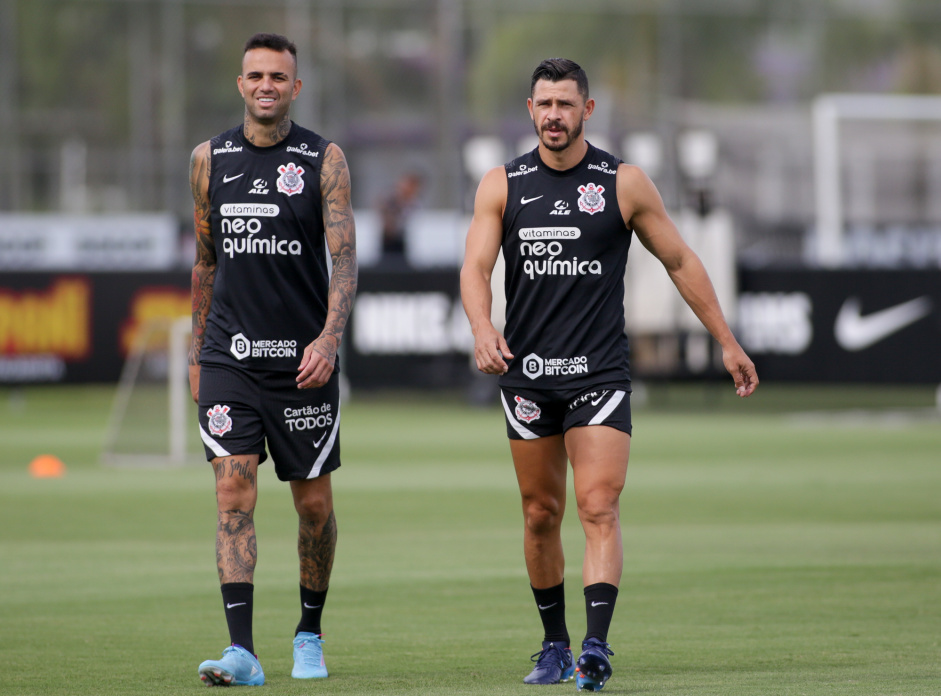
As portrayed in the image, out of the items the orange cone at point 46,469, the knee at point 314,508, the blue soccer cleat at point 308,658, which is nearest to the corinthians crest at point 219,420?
the knee at point 314,508

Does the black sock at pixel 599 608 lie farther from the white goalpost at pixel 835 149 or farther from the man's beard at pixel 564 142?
the white goalpost at pixel 835 149

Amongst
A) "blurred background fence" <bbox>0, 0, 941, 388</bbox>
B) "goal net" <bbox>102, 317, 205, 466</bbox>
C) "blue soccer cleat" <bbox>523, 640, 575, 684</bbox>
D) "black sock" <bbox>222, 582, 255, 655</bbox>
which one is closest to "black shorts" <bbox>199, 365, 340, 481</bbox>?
"black sock" <bbox>222, 582, 255, 655</bbox>

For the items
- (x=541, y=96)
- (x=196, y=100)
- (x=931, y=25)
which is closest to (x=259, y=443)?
(x=541, y=96)

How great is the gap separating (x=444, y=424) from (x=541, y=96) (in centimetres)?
1436

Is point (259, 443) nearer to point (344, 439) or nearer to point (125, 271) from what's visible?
point (344, 439)

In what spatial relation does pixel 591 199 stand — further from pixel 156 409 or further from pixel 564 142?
pixel 156 409

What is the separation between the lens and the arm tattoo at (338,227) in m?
6.37

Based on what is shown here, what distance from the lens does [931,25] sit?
40000mm

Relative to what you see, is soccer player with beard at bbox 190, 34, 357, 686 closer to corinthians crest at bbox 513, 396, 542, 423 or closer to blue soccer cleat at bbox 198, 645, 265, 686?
blue soccer cleat at bbox 198, 645, 265, 686

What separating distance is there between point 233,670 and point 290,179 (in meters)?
1.93

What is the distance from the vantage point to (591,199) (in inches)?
247

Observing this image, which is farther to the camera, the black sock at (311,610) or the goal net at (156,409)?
the goal net at (156,409)

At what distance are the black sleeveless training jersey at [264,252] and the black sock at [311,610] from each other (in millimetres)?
934

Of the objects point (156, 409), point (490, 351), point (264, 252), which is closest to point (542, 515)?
point (490, 351)
